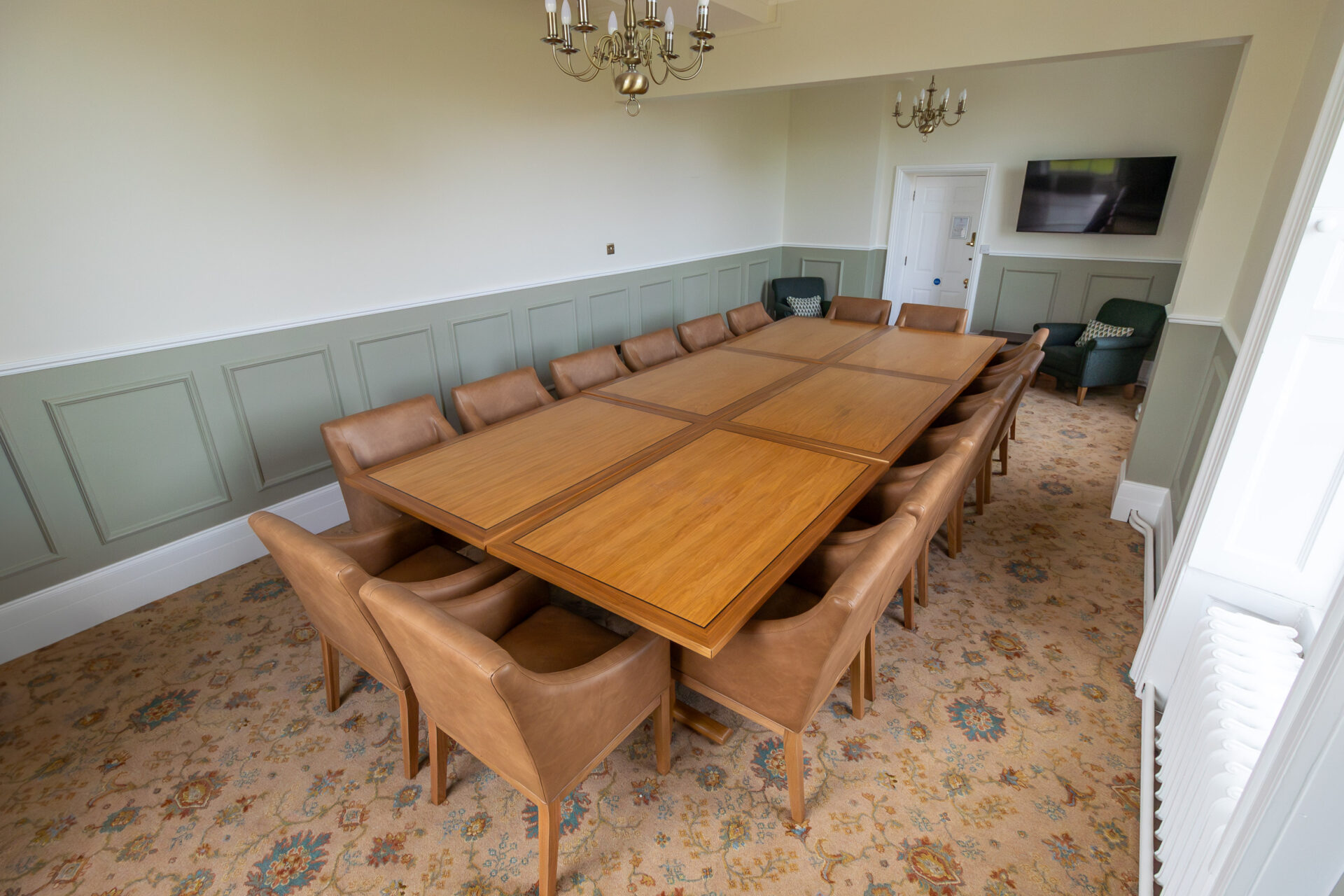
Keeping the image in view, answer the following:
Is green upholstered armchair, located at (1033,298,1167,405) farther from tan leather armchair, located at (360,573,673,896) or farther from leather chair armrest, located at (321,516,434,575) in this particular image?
leather chair armrest, located at (321,516,434,575)

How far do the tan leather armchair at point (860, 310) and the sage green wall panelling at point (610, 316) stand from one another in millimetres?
1665

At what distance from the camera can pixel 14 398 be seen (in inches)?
92.6

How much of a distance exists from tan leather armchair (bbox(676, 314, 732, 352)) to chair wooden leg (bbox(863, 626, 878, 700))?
234cm

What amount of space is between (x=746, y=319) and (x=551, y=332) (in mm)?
1490

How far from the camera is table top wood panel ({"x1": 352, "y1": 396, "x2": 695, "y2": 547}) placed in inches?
78.4

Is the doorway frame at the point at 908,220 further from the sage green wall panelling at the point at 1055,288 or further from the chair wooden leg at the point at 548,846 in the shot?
the chair wooden leg at the point at 548,846

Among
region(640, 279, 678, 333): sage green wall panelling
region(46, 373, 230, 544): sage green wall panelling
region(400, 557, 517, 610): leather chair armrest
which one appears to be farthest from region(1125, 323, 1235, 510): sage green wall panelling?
region(46, 373, 230, 544): sage green wall panelling

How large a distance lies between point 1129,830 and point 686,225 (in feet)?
16.7

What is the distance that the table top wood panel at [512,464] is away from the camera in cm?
199

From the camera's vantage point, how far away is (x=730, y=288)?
6.30 meters

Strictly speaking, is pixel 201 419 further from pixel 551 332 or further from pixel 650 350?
pixel 650 350

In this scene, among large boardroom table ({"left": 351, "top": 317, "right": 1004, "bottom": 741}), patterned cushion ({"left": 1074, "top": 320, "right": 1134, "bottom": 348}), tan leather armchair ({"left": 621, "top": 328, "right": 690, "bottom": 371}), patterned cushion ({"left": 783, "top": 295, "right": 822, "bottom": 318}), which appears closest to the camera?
large boardroom table ({"left": 351, "top": 317, "right": 1004, "bottom": 741})

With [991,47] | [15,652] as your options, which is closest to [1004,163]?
[991,47]

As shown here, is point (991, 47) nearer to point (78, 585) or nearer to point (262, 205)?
point (262, 205)
